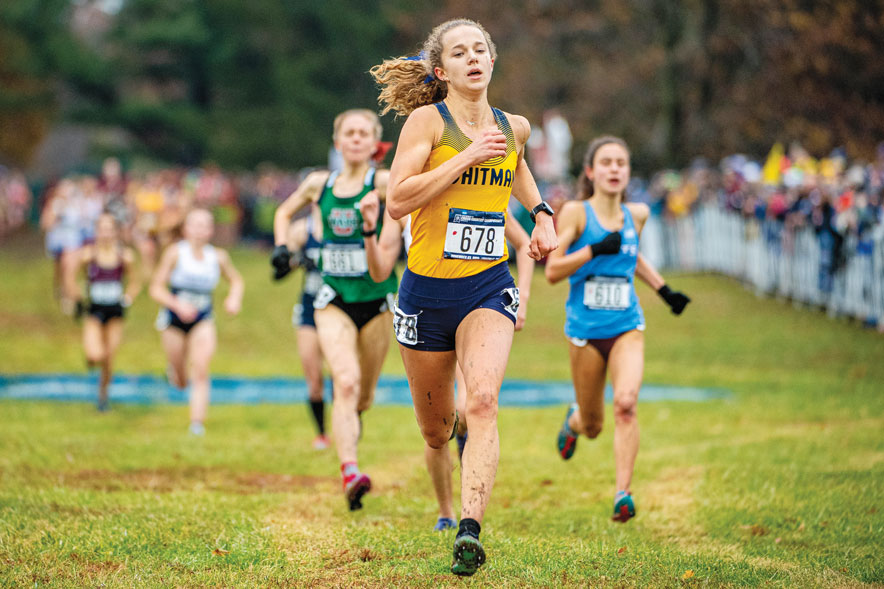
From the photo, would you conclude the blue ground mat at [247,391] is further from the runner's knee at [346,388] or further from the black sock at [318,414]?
the runner's knee at [346,388]

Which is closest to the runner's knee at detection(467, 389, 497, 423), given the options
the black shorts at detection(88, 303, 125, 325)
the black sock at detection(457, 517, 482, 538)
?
A: the black sock at detection(457, 517, 482, 538)

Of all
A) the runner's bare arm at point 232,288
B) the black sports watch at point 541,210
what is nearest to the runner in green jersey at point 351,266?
the black sports watch at point 541,210

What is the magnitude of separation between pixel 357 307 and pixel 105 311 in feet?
17.7

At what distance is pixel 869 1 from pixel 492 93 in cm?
2216

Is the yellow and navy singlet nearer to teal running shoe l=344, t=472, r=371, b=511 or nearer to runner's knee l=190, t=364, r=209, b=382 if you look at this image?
teal running shoe l=344, t=472, r=371, b=511

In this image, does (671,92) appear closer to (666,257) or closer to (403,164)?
(666,257)

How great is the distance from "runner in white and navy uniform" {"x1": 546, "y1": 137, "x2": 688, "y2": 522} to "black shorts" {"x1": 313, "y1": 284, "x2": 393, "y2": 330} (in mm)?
1257

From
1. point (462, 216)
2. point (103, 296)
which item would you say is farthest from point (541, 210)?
point (103, 296)

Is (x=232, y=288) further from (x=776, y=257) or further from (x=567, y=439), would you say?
(x=776, y=257)

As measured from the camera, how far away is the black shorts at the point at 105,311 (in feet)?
40.7

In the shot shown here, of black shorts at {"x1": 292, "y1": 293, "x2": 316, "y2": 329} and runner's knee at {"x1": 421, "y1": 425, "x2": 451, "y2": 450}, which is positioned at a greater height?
black shorts at {"x1": 292, "y1": 293, "x2": 316, "y2": 329}

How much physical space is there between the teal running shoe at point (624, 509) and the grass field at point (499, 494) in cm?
9

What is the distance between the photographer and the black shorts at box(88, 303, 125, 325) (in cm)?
1240

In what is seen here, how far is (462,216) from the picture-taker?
5445mm
